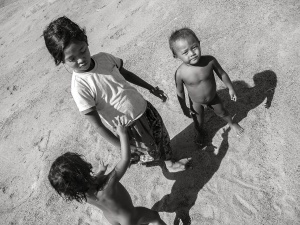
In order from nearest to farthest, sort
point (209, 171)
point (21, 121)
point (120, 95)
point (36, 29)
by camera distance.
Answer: point (120, 95) < point (209, 171) < point (21, 121) < point (36, 29)

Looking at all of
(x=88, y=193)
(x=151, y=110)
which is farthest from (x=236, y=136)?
(x=88, y=193)

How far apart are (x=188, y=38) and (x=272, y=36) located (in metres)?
1.72

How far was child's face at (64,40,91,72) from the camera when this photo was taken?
1.81 metres

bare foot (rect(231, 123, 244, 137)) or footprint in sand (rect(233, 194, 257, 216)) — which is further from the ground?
bare foot (rect(231, 123, 244, 137))

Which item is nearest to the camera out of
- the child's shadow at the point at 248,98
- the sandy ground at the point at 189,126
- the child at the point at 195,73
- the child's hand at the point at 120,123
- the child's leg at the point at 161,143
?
the child's hand at the point at 120,123

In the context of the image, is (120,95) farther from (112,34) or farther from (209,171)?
(112,34)

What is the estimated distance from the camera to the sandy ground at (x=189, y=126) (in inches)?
99.8

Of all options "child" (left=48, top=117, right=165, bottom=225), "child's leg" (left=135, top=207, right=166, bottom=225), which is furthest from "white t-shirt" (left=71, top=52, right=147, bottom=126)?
"child's leg" (left=135, top=207, right=166, bottom=225)

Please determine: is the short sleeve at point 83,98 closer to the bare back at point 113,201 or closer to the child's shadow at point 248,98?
the bare back at point 113,201

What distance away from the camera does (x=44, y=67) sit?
5473 mm

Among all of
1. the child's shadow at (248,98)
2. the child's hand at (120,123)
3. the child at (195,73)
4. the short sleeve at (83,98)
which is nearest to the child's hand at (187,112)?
the child at (195,73)

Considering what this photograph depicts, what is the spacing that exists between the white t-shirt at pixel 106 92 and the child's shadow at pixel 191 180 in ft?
3.16

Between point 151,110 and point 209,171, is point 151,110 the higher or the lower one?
the higher one

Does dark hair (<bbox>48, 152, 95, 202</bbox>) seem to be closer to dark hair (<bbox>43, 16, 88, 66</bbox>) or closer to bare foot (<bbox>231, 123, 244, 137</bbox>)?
dark hair (<bbox>43, 16, 88, 66</bbox>)
